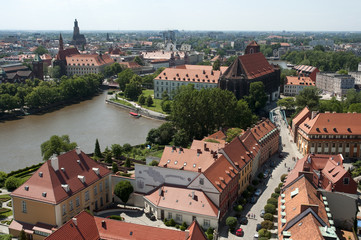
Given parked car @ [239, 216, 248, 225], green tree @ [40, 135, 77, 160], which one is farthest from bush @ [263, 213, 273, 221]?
green tree @ [40, 135, 77, 160]

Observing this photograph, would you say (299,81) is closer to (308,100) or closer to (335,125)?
(308,100)

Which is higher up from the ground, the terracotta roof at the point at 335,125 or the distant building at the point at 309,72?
the distant building at the point at 309,72

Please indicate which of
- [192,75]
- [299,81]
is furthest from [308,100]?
[192,75]

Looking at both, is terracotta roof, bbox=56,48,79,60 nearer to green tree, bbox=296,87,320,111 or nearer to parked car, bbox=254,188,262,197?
green tree, bbox=296,87,320,111

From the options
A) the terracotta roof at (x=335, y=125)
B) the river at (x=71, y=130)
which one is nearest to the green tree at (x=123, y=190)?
the river at (x=71, y=130)

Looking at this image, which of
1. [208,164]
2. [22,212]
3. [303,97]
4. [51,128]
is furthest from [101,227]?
[303,97]

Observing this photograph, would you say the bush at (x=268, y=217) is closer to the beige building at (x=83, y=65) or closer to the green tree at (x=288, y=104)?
the green tree at (x=288, y=104)
